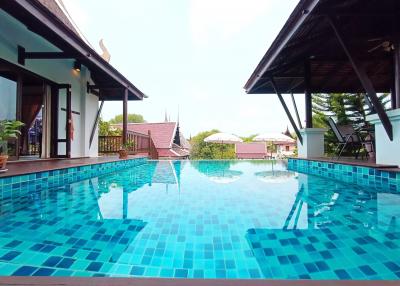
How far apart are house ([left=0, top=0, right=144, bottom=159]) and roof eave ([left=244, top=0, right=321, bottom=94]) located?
401cm

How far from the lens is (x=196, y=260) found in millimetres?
1634

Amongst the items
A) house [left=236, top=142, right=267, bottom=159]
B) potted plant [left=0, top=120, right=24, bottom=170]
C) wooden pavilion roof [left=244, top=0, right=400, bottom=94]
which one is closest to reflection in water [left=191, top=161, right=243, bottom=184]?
wooden pavilion roof [left=244, top=0, right=400, bottom=94]

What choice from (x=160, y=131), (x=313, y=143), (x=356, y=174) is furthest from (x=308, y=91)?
(x=160, y=131)

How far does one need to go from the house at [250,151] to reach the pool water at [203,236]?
3002cm

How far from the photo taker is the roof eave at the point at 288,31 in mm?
3778

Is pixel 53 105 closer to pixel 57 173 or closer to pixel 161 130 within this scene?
pixel 57 173

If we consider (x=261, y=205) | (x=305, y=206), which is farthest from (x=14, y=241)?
(x=305, y=206)

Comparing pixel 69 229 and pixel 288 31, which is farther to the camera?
pixel 288 31

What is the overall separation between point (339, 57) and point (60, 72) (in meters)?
7.97

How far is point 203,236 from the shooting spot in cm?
203

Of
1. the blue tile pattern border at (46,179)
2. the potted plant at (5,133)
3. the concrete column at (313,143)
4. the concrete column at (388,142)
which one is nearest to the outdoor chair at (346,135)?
the concrete column at (313,143)

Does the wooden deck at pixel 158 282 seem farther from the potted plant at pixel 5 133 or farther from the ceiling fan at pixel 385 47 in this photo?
the ceiling fan at pixel 385 47

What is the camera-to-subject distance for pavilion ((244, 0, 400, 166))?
4086mm

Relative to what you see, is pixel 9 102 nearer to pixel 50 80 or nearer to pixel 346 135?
pixel 50 80
